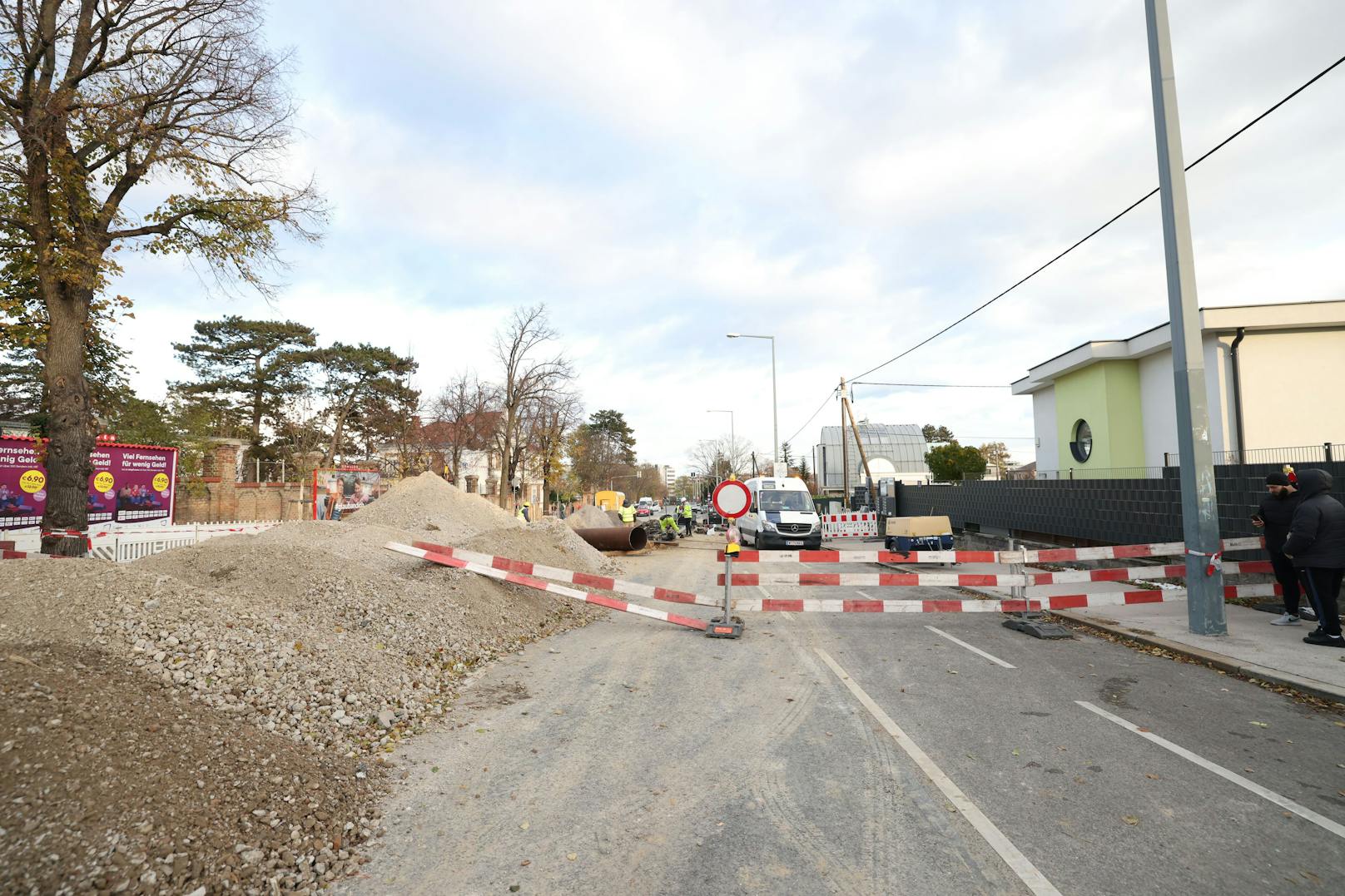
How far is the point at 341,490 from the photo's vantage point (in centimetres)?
3203

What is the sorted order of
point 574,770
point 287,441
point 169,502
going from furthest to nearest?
point 287,441 → point 169,502 → point 574,770

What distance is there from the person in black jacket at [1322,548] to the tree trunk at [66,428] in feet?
53.4

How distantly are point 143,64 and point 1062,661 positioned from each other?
1609cm

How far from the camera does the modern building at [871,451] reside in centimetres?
7081

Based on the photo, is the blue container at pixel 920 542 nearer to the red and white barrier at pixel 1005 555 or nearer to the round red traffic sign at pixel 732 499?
the red and white barrier at pixel 1005 555

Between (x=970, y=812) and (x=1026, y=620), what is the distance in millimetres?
6141

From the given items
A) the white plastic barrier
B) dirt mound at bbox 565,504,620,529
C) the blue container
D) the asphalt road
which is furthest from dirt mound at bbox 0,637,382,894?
dirt mound at bbox 565,504,620,529

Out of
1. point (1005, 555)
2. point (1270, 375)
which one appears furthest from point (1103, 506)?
point (1005, 555)

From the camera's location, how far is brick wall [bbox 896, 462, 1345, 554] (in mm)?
11070

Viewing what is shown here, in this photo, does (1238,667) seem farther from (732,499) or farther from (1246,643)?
(732,499)

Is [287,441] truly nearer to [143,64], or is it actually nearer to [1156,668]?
[143,64]

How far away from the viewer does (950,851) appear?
131 inches

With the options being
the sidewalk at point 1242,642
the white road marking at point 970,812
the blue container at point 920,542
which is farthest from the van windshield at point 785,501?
the white road marking at point 970,812

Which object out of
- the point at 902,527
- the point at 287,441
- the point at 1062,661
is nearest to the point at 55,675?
the point at 1062,661
